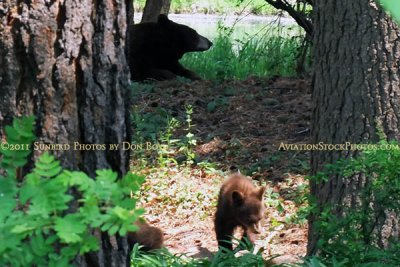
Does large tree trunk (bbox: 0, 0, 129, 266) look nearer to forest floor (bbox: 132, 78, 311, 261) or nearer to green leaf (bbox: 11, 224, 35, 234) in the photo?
green leaf (bbox: 11, 224, 35, 234)

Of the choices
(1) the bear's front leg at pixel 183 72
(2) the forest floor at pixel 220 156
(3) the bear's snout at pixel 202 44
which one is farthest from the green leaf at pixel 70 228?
(3) the bear's snout at pixel 202 44

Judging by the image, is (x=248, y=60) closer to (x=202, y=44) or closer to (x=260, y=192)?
(x=202, y=44)

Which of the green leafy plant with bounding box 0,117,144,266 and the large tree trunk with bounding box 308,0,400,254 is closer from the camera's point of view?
the green leafy plant with bounding box 0,117,144,266

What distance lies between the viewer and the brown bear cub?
8.05 metres

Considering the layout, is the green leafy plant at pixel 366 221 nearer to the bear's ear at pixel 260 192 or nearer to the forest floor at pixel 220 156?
the forest floor at pixel 220 156

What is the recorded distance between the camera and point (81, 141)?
3.97 m

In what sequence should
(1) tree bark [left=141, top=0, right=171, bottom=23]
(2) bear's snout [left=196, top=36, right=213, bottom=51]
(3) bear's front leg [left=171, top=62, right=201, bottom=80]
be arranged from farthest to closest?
1. (1) tree bark [left=141, top=0, right=171, bottom=23]
2. (2) bear's snout [left=196, top=36, right=213, bottom=51]
3. (3) bear's front leg [left=171, top=62, right=201, bottom=80]

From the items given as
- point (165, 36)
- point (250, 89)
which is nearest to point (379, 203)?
point (250, 89)

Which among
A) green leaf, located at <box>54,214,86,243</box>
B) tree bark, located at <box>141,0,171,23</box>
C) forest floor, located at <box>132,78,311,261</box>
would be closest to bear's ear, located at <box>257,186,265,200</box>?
forest floor, located at <box>132,78,311,261</box>

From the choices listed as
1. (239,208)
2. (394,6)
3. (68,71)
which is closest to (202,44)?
(239,208)

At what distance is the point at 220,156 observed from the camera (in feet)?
31.8

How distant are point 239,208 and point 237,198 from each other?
141mm

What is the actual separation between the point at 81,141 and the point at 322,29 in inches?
117

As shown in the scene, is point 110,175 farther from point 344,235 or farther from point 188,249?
point 188,249
